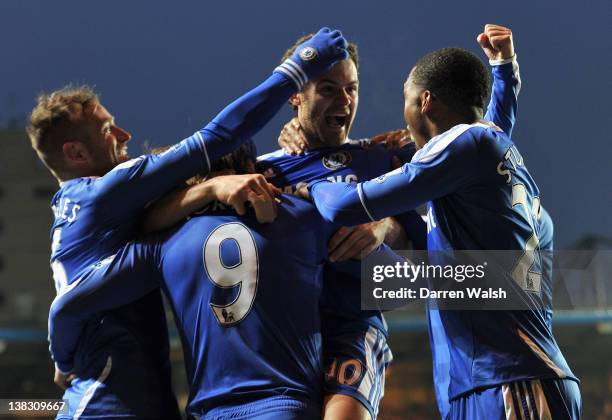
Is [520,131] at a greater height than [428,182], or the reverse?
[520,131]

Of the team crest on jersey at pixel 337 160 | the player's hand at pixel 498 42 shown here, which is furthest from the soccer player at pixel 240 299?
the player's hand at pixel 498 42

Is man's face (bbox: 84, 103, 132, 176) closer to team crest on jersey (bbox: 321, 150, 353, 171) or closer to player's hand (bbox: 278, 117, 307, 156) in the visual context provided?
player's hand (bbox: 278, 117, 307, 156)

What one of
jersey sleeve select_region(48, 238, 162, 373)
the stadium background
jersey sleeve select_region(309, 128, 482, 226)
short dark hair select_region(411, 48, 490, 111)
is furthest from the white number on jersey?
the stadium background

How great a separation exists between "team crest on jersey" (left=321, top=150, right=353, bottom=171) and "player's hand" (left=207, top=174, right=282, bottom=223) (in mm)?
288

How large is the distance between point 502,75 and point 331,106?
520 millimetres

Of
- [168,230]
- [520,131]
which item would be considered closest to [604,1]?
[520,131]

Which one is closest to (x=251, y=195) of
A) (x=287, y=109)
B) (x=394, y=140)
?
(x=394, y=140)

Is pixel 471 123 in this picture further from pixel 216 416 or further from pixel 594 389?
pixel 594 389

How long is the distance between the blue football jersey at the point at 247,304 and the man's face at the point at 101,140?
0.43m

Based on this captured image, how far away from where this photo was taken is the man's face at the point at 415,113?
1997 millimetres

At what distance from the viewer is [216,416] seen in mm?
1872

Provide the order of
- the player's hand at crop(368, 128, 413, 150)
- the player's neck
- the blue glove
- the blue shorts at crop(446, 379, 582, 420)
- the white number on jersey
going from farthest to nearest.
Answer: the player's hand at crop(368, 128, 413, 150) → the blue glove → the player's neck → the white number on jersey → the blue shorts at crop(446, 379, 582, 420)

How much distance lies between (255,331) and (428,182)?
548 mm

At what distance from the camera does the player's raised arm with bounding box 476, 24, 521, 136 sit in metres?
2.31
